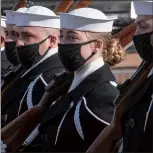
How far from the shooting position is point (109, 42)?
4.70 metres

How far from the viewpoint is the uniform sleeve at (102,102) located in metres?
4.34

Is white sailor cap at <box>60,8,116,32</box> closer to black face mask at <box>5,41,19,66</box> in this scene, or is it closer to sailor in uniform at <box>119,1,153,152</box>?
sailor in uniform at <box>119,1,153,152</box>

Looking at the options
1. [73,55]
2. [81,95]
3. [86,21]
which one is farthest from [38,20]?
[81,95]

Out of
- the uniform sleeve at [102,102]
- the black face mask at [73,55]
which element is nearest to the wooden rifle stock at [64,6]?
the black face mask at [73,55]

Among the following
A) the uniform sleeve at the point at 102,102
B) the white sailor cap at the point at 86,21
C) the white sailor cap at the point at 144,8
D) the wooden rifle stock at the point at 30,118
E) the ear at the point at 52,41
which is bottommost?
the wooden rifle stock at the point at 30,118

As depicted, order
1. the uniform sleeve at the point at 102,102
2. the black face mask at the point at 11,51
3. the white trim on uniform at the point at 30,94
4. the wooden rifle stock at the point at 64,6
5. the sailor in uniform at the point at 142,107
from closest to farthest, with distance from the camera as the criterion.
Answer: the sailor in uniform at the point at 142,107 < the uniform sleeve at the point at 102,102 < the white trim on uniform at the point at 30,94 < the black face mask at the point at 11,51 < the wooden rifle stock at the point at 64,6

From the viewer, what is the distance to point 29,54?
5461mm

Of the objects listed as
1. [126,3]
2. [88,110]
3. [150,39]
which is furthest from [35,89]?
[126,3]

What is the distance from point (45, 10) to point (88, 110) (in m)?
1.55

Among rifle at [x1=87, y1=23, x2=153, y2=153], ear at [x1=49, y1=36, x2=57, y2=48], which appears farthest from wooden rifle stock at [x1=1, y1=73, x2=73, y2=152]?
rifle at [x1=87, y1=23, x2=153, y2=153]

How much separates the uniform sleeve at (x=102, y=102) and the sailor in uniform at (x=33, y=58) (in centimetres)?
75

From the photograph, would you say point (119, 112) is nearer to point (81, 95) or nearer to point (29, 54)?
point (81, 95)

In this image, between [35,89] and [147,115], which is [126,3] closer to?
[35,89]

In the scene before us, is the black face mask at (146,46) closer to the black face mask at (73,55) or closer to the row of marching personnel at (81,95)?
the row of marching personnel at (81,95)
